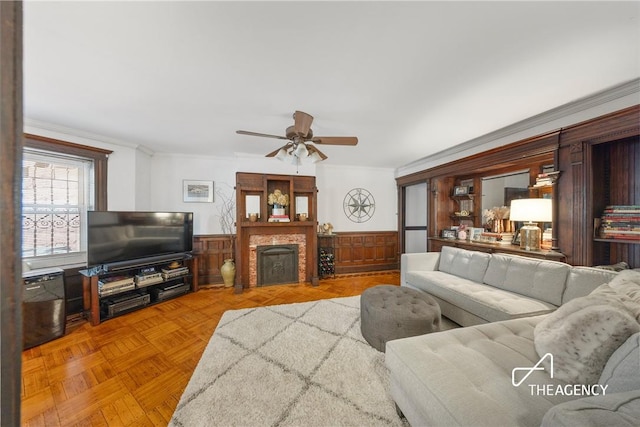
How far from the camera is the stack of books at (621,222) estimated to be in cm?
205

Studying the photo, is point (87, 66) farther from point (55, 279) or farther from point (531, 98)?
point (531, 98)

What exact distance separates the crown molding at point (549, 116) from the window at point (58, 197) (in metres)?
5.05

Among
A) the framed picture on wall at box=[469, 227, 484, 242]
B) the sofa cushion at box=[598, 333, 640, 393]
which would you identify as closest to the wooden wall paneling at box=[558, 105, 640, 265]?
the framed picture on wall at box=[469, 227, 484, 242]

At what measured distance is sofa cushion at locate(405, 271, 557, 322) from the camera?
1990 mm

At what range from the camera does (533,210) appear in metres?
2.58

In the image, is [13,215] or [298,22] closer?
[13,215]

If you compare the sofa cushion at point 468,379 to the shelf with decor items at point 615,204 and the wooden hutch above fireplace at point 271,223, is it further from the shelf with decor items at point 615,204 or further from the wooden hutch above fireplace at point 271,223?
the wooden hutch above fireplace at point 271,223

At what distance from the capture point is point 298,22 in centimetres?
130

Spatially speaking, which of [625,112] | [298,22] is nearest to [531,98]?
[625,112]

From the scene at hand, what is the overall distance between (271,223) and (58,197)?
2.64 m

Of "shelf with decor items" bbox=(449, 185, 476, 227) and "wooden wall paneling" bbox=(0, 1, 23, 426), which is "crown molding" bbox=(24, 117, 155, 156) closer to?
"wooden wall paneling" bbox=(0, 1, 23, 426)

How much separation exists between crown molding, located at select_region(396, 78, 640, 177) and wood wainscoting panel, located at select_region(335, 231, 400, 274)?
2022mm

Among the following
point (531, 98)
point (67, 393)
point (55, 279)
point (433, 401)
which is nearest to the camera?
point (433, 401)

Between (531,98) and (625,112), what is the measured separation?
2.32 ft
